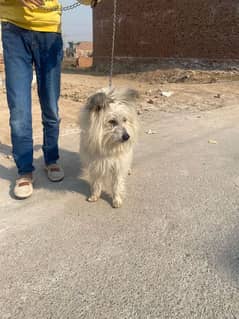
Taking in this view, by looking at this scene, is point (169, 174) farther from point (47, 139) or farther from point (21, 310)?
point (21, 310)

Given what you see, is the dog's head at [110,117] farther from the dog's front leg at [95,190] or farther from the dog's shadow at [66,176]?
the dog's shadow at [66,176]

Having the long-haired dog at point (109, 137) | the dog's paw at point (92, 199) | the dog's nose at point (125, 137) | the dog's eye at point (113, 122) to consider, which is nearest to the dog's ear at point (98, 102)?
the long-haired dog at point (109, 137)

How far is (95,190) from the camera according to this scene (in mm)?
3568

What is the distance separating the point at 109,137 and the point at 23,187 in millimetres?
→ 968

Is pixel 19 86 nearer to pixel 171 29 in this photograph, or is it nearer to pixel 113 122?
pixel 113 122

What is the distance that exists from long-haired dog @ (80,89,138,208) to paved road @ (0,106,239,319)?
20cm

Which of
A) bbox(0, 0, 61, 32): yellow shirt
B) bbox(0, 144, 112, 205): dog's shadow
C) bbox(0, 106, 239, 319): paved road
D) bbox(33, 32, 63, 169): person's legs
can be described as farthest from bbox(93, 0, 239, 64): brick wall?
bbox(0, 0, 61, 32): yellow shirt

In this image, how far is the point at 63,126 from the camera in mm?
6320

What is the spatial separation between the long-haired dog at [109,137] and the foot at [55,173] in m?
0.50

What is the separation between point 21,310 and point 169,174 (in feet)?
7.93

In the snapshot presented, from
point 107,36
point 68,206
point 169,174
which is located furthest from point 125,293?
point 107,36

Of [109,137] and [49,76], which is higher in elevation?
[49,76]

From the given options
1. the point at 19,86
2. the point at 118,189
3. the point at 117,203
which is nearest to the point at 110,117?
the point at 118,189

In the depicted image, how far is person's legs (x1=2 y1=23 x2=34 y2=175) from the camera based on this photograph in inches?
136
